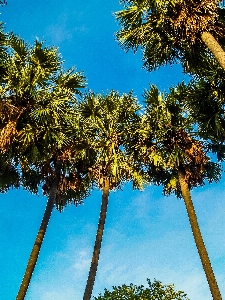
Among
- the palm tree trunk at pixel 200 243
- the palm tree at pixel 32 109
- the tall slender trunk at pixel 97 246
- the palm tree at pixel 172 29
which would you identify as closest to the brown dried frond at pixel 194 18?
the palm tree at pixel 172 29

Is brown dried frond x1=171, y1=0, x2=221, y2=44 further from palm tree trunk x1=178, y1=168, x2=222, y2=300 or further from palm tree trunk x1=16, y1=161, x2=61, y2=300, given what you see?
palm tree trunk x1=16, y1=161, x2=61, y2=300

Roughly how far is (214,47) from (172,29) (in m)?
1.77

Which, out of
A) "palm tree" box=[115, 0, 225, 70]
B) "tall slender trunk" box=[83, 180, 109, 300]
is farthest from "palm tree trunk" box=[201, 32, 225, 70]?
"tall slender trunk" box=[83, 180, 109, 300]

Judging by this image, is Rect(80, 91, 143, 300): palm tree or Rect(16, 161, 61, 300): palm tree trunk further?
Rect(80, 91, 143, 300): palm tree

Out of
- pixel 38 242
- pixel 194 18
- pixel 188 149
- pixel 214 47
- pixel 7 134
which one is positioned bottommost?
pixel 38 242

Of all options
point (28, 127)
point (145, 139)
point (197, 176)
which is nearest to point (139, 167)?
point (145, 139)

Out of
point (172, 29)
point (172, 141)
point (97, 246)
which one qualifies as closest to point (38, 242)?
point (97, 246)

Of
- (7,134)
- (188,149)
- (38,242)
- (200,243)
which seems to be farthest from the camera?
(188,149)

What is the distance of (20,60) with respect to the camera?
13531 millimetres

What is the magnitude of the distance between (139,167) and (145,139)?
1.45 m

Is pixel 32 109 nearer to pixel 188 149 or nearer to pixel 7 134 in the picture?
pixel 7 134

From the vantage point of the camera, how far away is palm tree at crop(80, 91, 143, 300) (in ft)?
53.1

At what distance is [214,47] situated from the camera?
412 inches

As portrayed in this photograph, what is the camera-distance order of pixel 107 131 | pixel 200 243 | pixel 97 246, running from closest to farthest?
1. pixel 200 243
2. pixel 97 246
3. pixel 107 131
